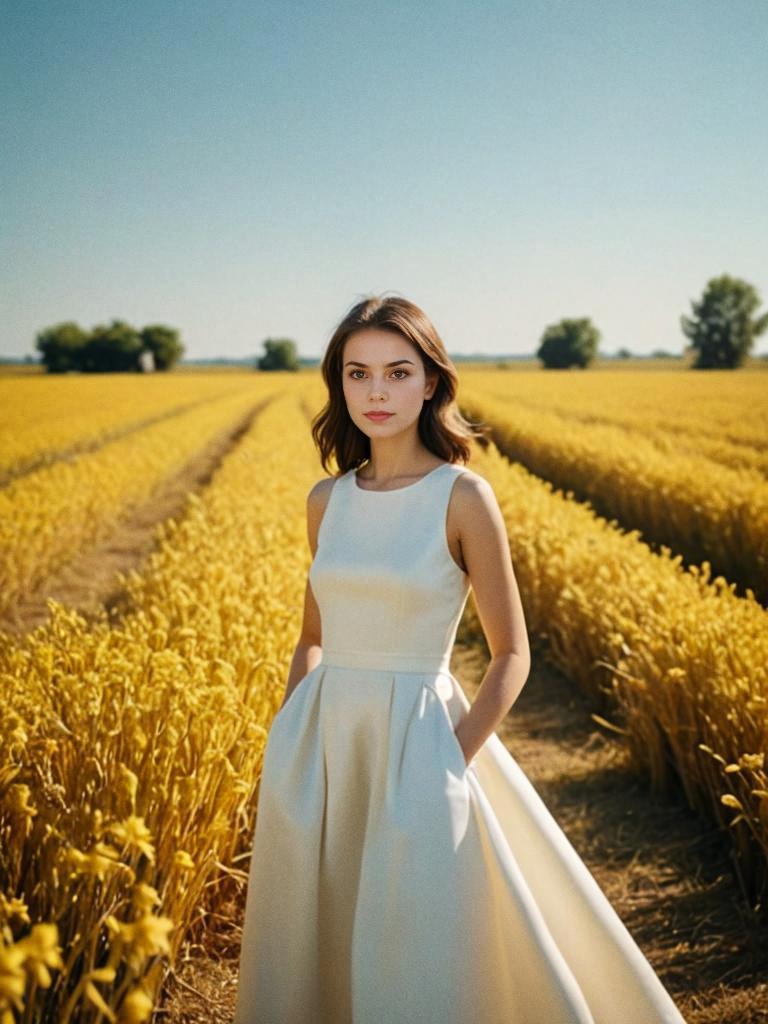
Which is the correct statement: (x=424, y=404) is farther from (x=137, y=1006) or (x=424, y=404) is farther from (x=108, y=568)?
(x=108, y=568)

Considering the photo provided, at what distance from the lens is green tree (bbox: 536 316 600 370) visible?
8188 centimetres

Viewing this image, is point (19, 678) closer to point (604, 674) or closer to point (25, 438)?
point (604, 674)

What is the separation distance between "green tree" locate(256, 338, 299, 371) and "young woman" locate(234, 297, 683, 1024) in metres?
89.9

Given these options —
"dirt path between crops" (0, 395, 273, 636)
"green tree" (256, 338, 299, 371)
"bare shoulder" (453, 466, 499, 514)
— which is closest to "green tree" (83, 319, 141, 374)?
"green tree" (256, 338, 299, 371)

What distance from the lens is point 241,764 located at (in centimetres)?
249

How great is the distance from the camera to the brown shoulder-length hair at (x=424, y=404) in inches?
73.3

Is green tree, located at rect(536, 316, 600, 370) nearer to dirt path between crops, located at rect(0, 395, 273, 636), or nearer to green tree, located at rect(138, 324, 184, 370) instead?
green tree, located at rect(138, 324, 184, 370)

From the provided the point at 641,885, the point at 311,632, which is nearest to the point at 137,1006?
the point at 311,632

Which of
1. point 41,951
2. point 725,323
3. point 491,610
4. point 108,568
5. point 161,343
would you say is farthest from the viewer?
point 161,343

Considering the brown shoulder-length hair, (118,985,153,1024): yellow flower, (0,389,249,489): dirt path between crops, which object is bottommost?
(0,389,249,489): dirt path between crops

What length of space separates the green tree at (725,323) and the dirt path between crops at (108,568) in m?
64.8

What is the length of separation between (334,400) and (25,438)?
655 inches

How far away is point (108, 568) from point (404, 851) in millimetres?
7827

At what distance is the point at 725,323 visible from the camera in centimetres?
7138
